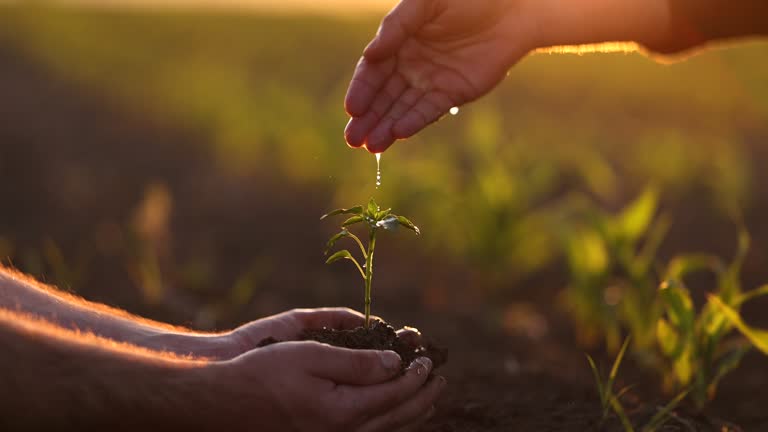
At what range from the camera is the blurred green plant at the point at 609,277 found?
3.02 m

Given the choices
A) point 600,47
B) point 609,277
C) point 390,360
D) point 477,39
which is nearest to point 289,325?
point 390,360

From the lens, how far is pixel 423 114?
2.39 m

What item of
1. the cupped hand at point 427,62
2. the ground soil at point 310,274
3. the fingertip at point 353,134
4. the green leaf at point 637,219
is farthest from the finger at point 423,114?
the green leaf at point 637,219

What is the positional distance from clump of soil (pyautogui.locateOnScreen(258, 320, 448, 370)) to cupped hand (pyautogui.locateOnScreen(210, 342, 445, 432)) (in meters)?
0.15

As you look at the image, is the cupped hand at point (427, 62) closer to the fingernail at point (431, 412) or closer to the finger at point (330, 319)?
the finger at point (330, 319)

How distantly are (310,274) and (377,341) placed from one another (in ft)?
8.07

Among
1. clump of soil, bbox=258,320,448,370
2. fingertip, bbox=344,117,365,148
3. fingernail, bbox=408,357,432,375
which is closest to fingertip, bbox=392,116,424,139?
fingertip, bbox=344,117,365,148

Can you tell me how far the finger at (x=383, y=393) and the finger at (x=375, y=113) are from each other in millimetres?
760

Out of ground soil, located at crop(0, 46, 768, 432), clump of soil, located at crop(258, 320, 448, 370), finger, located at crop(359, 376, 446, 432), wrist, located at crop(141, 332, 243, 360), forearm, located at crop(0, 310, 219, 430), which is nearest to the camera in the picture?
forearm, located at crop(0, 310, 219, 430)

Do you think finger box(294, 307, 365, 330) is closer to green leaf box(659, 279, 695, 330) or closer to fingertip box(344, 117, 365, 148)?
fingertip box(344, 117, 365, 148)

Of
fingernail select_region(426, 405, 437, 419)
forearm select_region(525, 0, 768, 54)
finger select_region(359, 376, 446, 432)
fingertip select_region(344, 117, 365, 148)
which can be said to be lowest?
fingernail select_region(426, 405, 437, 419)

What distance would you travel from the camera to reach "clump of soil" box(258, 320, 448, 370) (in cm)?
198

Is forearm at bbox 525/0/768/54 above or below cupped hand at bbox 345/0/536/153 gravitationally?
above

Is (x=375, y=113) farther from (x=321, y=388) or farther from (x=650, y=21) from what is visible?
(x=321, y=388)
